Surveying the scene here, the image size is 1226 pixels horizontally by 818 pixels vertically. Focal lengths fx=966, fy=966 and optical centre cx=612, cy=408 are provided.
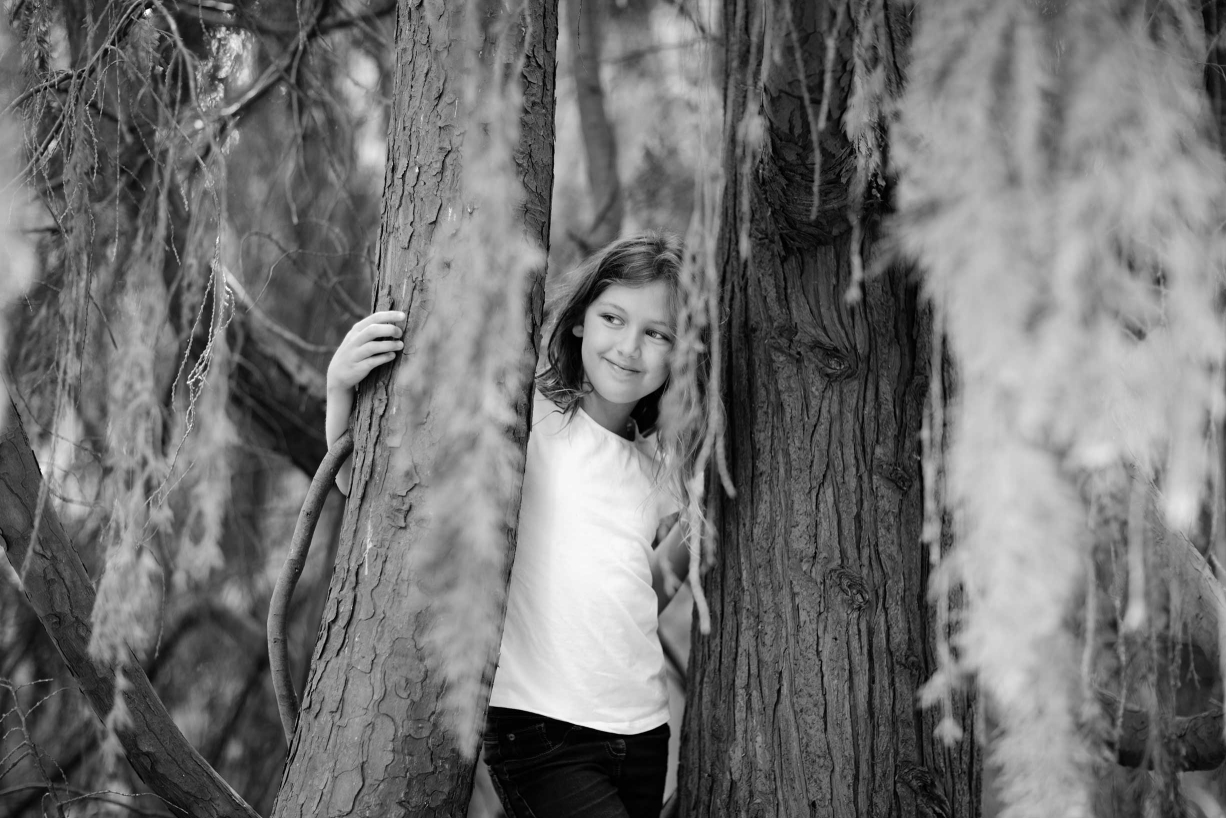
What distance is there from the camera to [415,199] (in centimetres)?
108

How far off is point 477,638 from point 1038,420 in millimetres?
603

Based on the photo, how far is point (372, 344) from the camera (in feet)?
3.47

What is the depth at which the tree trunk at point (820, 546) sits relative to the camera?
4.11 ft

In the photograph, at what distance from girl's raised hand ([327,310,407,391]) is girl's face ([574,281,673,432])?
0.49m

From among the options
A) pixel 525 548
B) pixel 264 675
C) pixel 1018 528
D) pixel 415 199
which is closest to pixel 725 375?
pixel 525 548

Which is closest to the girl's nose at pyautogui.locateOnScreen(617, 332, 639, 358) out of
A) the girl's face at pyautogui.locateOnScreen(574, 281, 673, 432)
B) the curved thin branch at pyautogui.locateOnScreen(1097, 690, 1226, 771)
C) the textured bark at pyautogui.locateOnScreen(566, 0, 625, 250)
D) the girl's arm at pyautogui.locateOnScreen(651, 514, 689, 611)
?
the girl's face at pyautogui.locateOnScreen(574, 281, 673, 432)

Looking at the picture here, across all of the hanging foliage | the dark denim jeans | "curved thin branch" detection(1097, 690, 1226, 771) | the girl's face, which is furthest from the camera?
"curved thin branch" detection(1097, 690, 1226, 771)

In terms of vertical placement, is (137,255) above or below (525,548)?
above

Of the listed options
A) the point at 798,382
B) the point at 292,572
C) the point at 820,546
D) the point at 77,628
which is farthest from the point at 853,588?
the point at 77,628

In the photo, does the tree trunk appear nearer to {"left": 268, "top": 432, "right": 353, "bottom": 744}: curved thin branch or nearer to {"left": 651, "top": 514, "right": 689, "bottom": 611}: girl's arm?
{"left": 651, "top": 514, "right": 689, "bottom": 611}: girl's arm

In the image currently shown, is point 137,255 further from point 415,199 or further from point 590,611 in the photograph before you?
point 590,611

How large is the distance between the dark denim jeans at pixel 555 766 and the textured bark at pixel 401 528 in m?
0.33

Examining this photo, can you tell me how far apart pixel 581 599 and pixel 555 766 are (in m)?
0.24

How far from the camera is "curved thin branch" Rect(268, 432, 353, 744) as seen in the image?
3.86 ft
